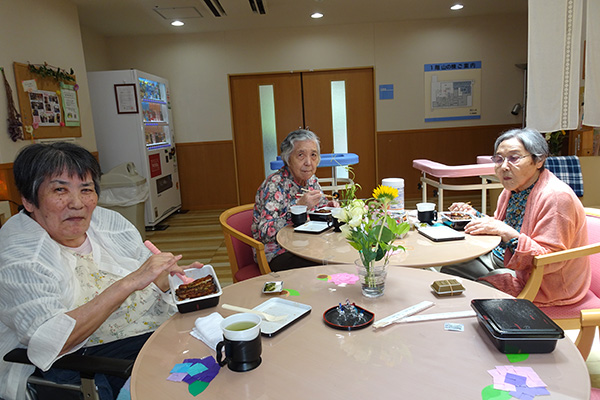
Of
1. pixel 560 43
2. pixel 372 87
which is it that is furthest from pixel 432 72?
pixel 560 43

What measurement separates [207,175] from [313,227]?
15.2 feet

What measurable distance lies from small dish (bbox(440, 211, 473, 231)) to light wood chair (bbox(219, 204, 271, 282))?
931 mm

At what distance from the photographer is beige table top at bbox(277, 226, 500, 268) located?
5.00ft

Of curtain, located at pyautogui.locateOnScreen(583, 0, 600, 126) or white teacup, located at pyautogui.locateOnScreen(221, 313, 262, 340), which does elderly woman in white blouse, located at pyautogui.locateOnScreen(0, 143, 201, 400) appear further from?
curtain, located at pyautogui.locateOnScreen(583, 0, 600, 126)

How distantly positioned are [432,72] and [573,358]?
579 cm

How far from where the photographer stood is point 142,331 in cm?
137

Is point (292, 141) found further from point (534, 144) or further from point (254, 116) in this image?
point (254, 116)

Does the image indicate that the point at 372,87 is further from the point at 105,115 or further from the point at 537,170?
the point at 537,170

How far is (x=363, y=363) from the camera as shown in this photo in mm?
889

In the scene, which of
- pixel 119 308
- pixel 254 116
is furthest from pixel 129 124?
pixel 119 308

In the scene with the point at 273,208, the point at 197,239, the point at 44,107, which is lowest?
the point at 197,239

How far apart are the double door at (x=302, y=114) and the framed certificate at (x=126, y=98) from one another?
167cm

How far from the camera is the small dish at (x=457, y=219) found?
1874mm

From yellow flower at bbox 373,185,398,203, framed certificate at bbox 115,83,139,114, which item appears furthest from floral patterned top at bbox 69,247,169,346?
framed certificate at bbox 115,83,139,114
